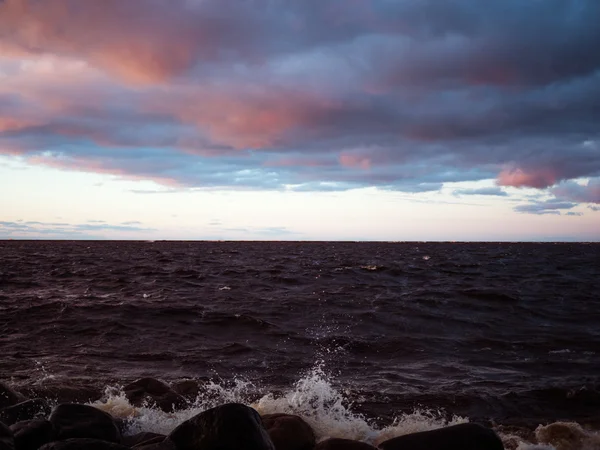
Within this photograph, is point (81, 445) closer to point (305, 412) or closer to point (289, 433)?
point (289, 433)

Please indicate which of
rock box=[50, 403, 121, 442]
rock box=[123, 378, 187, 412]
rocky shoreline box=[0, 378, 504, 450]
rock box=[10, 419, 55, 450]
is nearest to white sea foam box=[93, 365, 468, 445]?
rock box=[123, 378, 187, 412]

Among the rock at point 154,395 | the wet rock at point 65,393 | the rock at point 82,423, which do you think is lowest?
the wet rock at point 65,393

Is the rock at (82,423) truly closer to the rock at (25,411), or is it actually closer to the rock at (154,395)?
the rock at (25,411)

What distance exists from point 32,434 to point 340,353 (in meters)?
8.85

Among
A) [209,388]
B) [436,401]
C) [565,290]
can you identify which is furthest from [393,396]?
[565,290]

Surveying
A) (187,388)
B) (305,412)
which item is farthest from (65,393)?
(305,412)

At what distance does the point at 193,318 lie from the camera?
1808 cm

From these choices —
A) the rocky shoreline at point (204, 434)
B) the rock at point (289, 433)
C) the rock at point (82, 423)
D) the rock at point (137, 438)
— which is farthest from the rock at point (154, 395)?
the rock at point (289, 433)

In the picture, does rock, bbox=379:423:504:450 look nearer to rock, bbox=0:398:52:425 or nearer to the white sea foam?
the white sea foam

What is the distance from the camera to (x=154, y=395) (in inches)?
347

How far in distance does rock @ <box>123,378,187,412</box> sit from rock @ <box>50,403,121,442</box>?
1.87m

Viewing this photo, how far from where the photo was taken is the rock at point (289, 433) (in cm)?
659

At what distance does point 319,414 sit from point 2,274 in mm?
32940

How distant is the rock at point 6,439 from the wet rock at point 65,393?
155 inches
